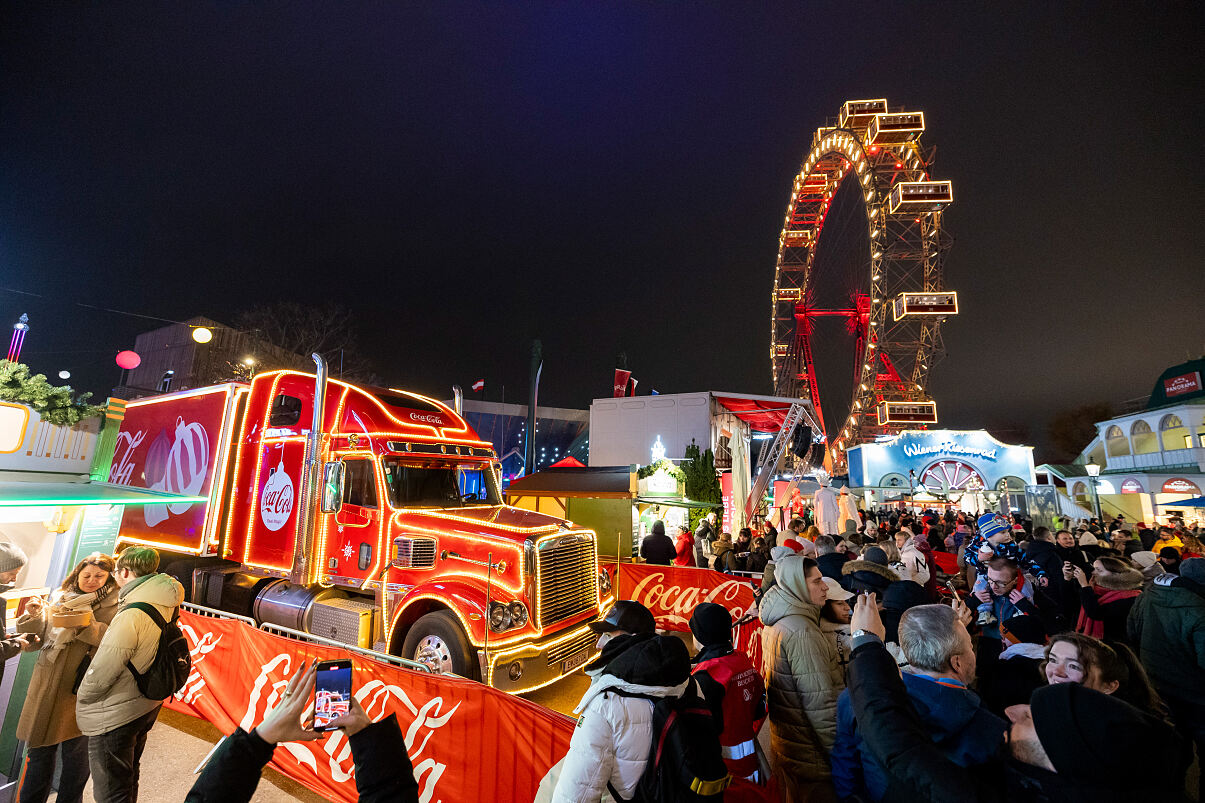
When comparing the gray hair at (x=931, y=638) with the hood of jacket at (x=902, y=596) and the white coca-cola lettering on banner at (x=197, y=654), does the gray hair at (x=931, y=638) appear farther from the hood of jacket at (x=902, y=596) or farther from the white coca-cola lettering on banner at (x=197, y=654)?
the white coca-cola lettering on banner at (x=197, y=654)

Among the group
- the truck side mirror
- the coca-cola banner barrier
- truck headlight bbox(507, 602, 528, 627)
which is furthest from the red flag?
the coca-cola banner barrier

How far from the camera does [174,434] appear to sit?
750cm

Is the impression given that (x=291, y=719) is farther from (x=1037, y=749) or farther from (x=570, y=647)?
(x=570, y=647)

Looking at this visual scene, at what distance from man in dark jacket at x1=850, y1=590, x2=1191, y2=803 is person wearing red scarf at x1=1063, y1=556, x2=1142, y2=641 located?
3199mm

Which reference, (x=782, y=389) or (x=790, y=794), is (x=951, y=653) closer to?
(x=790, y=794)

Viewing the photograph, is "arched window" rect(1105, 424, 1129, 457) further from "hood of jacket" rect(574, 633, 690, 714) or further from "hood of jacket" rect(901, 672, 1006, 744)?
"hood of jacket" rect(574, 633, 690, 714)

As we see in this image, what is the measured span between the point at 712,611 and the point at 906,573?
317cm

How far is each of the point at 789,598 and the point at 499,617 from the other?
2866 mm

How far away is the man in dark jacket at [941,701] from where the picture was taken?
1742 millimetres

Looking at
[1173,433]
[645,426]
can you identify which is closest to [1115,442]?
[1173,433]

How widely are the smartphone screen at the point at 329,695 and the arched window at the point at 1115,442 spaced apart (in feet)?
141

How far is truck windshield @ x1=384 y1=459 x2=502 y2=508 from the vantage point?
5887 millimetres

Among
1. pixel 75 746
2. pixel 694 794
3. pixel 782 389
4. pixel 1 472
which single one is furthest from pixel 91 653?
pixel 782 389

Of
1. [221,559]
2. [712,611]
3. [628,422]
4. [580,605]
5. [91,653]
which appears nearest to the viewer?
[712,611]
